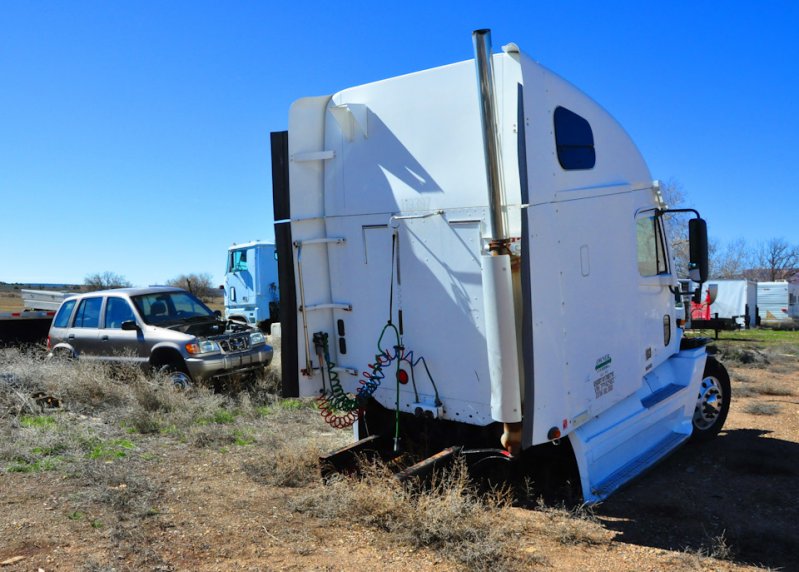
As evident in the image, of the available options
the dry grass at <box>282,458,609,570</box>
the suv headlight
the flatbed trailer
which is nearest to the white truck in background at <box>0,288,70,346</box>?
the flatbed trailer

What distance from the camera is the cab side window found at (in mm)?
5691

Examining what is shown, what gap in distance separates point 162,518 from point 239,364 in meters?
5.03

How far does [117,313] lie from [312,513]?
6.82 m

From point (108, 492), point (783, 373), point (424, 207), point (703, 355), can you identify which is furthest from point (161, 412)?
point (783, 373)

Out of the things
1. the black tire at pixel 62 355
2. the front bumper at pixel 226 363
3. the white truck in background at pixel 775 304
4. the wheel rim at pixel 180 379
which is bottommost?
the white truck in background at pixel 775 304

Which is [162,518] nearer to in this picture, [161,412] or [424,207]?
[424,207]

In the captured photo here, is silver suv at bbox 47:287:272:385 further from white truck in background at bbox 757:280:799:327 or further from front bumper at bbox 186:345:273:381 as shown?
white truck in background at bbox 757:280:799:327

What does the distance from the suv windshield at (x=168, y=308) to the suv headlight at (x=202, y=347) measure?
3.27ft

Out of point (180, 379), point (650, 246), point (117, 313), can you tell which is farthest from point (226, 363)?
point (650, 246)

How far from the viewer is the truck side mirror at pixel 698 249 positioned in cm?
592

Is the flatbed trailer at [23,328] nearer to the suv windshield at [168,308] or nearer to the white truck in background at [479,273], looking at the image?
the suv windshield at [168,308]

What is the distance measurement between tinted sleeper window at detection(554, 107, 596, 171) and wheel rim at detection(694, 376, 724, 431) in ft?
10.6

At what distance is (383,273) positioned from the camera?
5.03 m

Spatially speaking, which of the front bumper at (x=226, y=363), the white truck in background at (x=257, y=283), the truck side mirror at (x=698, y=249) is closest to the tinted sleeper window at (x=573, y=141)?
the truck side mirror at (x=698, y=249)
